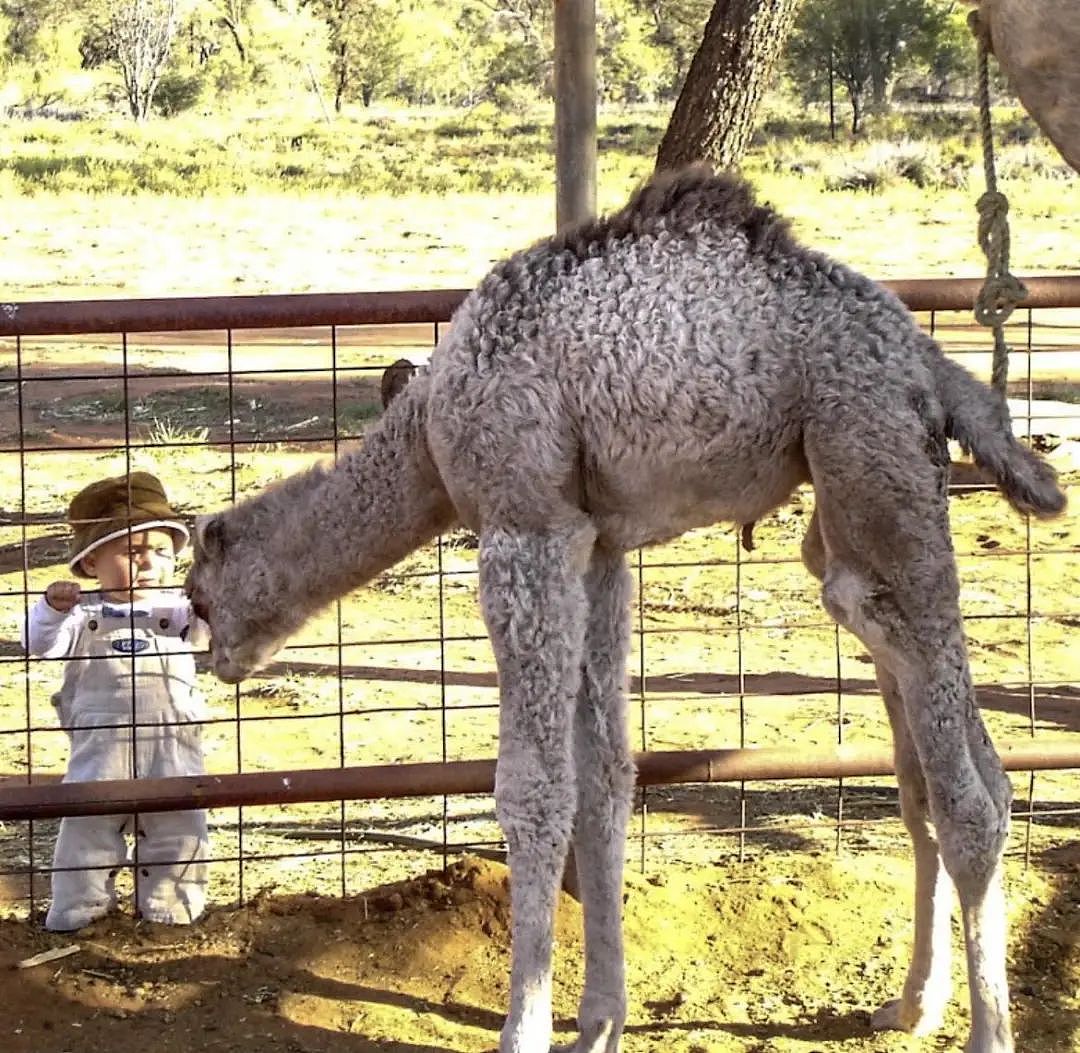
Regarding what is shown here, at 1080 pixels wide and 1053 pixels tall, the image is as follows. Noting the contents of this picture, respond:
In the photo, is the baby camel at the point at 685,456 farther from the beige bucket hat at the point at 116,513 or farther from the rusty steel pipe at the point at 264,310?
the beige bucket hat at the point at 116,513

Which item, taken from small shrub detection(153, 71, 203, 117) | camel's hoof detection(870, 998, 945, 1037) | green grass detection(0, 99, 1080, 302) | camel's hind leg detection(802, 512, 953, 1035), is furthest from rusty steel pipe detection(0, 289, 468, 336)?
small shrub detection(153, 71, 203, 117)

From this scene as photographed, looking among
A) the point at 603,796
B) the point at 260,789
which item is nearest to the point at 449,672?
the point at 260,789

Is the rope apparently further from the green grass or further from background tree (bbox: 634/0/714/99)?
background tree (bbox: 634/0/714/99)

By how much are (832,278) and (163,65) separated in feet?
139

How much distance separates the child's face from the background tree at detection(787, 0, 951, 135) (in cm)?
3462

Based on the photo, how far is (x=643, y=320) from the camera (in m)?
3.91

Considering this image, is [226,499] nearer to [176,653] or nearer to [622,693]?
[176,653]

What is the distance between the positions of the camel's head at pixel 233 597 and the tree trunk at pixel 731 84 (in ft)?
8.76

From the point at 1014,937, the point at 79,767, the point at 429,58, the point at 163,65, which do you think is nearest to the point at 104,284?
the point at 79,767

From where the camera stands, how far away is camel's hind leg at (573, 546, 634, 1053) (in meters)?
4.39

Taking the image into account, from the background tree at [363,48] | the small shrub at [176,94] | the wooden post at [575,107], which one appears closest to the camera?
the wooden post at [575,107]

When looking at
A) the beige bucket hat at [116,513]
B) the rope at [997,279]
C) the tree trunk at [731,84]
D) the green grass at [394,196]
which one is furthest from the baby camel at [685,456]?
the green grass at [394,196]

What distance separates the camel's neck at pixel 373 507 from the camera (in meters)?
4.27

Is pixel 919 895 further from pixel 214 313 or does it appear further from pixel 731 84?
pixel 731 84
